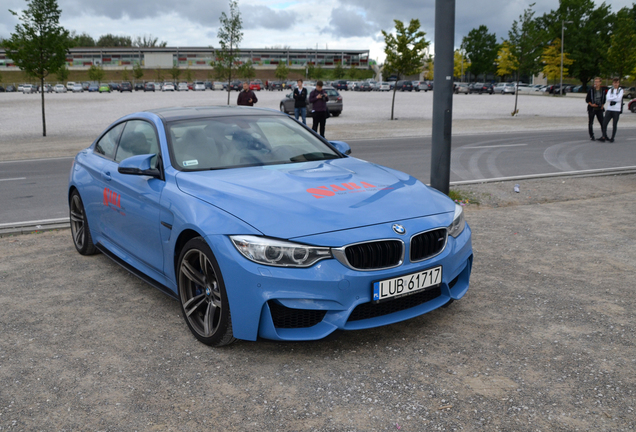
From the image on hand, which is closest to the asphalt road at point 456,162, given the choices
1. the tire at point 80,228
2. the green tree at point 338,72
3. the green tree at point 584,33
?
the tire at point 80,228

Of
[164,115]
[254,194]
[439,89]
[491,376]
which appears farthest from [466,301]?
[439,89]

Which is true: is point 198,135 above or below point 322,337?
above

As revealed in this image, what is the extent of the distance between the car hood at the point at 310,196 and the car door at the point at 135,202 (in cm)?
36

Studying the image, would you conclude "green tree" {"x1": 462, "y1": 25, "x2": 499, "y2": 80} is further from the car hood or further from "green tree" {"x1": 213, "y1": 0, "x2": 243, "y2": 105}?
the car hood

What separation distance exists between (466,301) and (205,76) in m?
157

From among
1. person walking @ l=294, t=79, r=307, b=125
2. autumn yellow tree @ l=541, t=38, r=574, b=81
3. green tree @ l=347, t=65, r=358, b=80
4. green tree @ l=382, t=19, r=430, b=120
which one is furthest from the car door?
green tree @ l=347, t=65, r=358, b=80

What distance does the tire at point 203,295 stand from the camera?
3615 mm

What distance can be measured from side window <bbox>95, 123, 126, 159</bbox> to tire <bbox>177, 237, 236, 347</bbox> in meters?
1.99

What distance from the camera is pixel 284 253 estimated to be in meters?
3.39

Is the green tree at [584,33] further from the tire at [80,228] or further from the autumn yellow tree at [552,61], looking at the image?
the tire at [80,228]

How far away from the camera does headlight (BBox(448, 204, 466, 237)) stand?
157 inches

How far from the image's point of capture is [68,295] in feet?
16.1

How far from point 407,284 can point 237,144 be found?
194 cm

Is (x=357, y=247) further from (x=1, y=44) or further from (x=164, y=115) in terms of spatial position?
(x=1, y=44)
